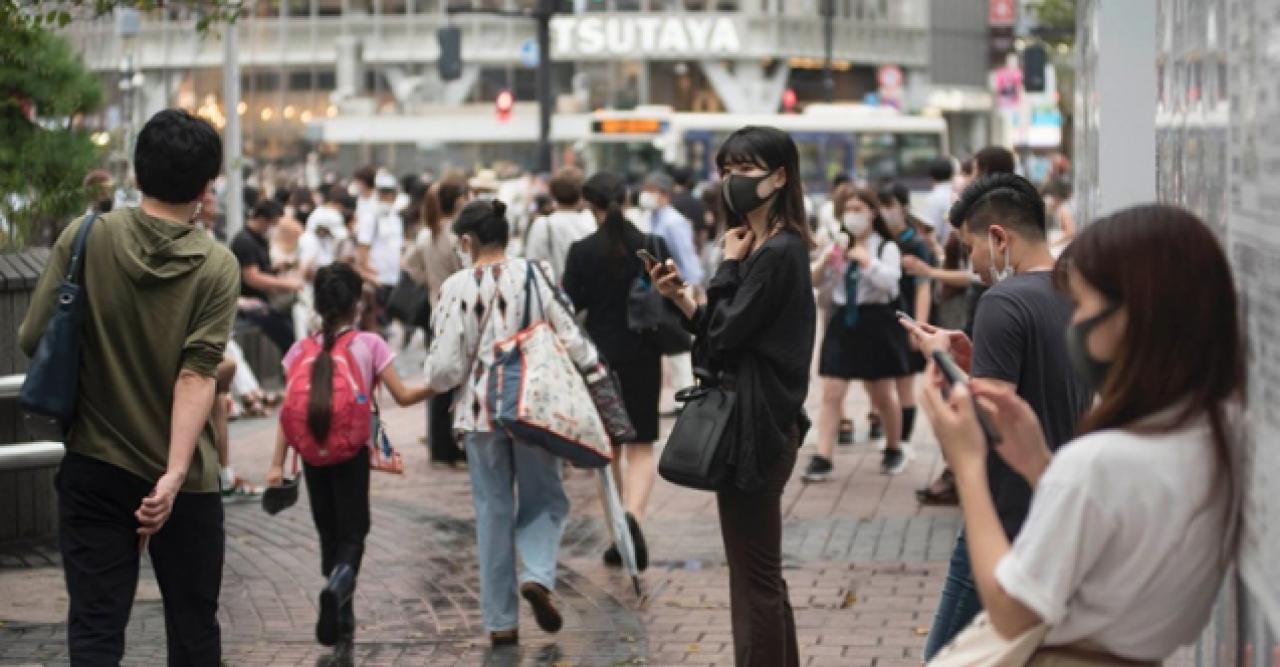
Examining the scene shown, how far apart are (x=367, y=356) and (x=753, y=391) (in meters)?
2.32

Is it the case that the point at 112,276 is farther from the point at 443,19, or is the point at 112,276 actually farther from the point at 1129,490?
the point at 443,19

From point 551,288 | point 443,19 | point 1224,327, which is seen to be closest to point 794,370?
point 551,288

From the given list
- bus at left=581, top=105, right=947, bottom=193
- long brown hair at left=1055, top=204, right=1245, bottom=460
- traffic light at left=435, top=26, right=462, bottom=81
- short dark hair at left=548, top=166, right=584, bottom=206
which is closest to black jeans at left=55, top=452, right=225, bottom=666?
long brown hair at left=1055, top=204, right=1245, bottom=460

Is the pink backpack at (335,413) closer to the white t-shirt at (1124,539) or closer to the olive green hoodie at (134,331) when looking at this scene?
the olive green hoodie at (134,331)

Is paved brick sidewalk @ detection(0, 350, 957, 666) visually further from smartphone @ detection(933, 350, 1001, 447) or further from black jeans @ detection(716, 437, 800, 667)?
smartphone @ detection(933, 350, 1001, 447)

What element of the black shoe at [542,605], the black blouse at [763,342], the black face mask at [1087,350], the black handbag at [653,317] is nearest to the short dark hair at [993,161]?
the black handbag at [653,317]

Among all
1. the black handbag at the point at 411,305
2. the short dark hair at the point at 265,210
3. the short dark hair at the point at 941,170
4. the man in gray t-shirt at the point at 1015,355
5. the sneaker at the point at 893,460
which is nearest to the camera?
the man in gray t-shirt at the point at 1015,355

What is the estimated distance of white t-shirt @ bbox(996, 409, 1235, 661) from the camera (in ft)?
10.4

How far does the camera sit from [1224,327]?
3225 mm

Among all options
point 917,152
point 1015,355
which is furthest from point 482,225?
point 917,152

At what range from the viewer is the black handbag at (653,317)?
9992mm

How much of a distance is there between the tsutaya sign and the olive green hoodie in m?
63.2

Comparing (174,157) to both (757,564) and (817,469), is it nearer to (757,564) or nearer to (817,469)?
(757,564)

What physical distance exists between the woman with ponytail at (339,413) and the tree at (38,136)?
2.79 m
